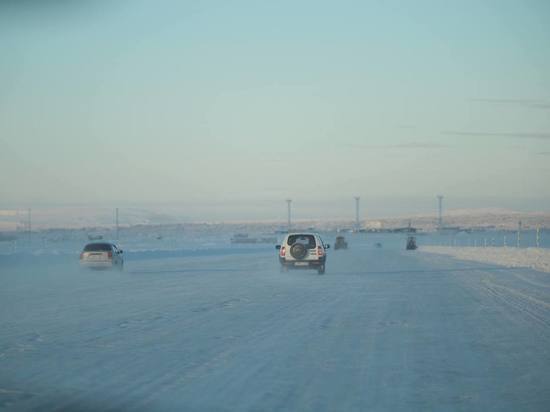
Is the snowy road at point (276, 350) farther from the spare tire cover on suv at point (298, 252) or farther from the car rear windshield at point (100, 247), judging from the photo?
the car rear windshield at point (100, 247)

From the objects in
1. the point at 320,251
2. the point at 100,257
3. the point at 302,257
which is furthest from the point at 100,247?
the point at 320,251

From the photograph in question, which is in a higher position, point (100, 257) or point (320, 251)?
point (320, 251)

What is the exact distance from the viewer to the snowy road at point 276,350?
31.4 ft

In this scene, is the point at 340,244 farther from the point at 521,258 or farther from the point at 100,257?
the point at 100,257

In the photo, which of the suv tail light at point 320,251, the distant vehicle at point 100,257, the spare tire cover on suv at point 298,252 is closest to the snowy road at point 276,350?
the spare tire cover on suv at point 298,252

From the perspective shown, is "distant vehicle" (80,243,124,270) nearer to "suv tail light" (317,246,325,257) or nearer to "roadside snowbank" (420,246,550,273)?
"suv tail light" (317,246,325,257)

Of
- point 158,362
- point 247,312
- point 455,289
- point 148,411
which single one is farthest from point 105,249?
point 148,411

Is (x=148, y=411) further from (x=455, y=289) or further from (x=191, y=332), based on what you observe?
(x=455, y=289)

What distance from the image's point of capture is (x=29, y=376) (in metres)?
10.8

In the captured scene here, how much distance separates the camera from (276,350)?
13.1m

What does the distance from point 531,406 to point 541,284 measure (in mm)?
20065

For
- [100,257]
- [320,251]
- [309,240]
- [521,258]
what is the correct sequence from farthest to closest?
[521,258], [100,257], [309,240], [320,251]

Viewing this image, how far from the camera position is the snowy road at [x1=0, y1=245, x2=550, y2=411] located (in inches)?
376

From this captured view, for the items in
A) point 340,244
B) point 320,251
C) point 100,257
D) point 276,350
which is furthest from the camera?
point 340,244
